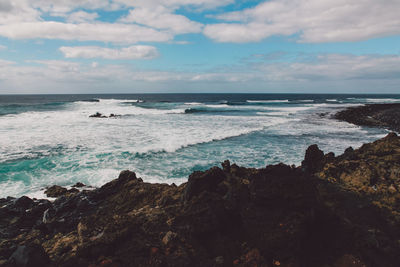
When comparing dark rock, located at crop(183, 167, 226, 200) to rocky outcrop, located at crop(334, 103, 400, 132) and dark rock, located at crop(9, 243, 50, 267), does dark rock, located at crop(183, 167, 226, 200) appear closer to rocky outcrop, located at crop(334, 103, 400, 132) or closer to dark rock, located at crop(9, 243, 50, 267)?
dark rock, located at crop(9, 243, 50, 267)

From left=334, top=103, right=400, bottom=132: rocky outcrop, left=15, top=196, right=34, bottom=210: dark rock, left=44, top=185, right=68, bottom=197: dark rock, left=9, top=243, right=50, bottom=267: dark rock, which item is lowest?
left=44, top=185, right=68, bottom=197: dark rock

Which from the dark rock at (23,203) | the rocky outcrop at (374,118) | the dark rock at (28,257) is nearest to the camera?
the dark rock at (28,257)

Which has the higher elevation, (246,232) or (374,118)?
(374,118)

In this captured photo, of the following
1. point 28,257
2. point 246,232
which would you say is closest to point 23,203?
point 28,257

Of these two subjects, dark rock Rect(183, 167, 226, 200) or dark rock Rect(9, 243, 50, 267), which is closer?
dark rock Rect(9, 243, 50, 267)

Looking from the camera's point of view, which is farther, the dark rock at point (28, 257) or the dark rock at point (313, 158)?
the dark rock at point (313, 158)

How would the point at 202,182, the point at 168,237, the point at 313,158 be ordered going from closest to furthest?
the point at 168,237, the point at 202,182, the point at 313,158

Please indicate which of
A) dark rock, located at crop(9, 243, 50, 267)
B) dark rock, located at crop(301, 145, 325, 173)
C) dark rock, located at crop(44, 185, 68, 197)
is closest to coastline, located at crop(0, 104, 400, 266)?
dark rock, located at crop(9, 243, 50, 267)

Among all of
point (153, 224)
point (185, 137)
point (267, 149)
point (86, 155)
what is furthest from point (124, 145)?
point (153, 224)

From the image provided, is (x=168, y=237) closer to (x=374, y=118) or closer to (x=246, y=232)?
(x=246, y=232)

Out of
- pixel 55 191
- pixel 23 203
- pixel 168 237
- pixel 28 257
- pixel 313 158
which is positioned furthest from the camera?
pixel 55 191

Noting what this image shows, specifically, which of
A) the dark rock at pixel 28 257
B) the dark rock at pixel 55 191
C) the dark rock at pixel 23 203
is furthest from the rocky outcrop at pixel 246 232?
the dark rock at pixel 55 191

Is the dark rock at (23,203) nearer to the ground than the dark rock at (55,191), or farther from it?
farther from it

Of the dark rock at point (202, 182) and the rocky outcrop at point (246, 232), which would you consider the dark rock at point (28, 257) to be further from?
the dark rock at point (202, 182)
